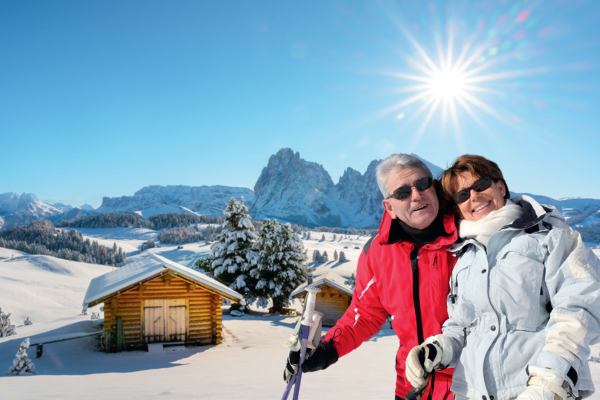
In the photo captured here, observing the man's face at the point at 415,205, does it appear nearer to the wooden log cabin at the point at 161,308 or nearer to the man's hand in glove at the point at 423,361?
the man's hand in glove at the point at 423,361

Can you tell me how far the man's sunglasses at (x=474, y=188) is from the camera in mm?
1895

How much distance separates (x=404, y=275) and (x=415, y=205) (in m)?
0.46

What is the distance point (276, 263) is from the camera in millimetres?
21594

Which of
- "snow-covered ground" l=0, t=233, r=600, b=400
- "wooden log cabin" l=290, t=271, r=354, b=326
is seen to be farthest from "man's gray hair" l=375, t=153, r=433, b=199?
"wooden log cabin" l=290, t=271, r=354, b=326

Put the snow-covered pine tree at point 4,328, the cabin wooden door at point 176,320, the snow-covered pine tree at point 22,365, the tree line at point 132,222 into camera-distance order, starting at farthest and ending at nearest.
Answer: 1. the tree line at point 132,222
2. the snow-covered pine tree at point 4,328
3. the cabin wooden door at point 176,320
4. the snow-covered pine tree at point 22,365

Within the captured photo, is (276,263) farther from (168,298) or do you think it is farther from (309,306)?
(309,306)

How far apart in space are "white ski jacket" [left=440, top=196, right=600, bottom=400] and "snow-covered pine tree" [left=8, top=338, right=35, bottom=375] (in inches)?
354

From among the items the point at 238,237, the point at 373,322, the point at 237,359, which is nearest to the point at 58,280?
the point at 238,237

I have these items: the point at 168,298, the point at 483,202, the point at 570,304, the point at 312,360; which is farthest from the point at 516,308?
the point at 168,298

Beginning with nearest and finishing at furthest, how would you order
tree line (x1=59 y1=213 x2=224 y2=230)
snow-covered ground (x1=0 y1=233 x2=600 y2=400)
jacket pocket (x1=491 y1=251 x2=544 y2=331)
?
1. jacket pocket (x1=491 y1=251 x2=544 y2=331)
2. snow-covered ground (x1=0 y1=233 x2=600 y2=400)
3. tree line (x1=59 y1=213 x2=224 y2=230)

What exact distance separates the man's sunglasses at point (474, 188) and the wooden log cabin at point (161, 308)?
10354mm

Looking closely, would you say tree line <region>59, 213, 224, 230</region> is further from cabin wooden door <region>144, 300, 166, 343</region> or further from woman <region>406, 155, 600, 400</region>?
woman <region>406, 155, 600, 400</region>

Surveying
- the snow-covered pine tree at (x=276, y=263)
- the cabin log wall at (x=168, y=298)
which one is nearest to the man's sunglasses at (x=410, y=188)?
the cabin log wall at (x=168, y=298)

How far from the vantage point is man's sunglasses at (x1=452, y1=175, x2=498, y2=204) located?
189 centimetres
